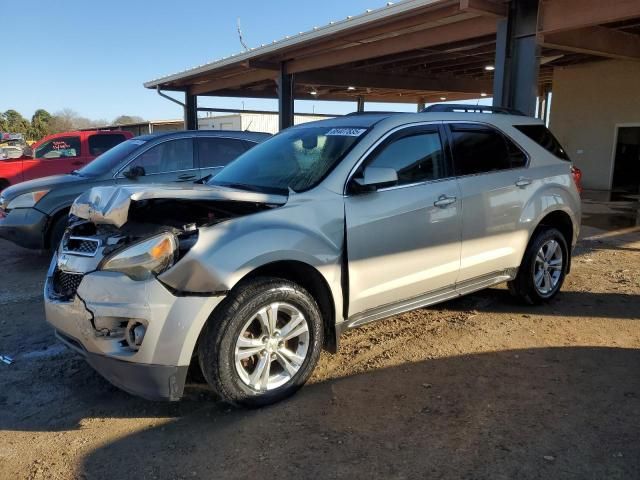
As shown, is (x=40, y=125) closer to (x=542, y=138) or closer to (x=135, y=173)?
(x=135, y=173)

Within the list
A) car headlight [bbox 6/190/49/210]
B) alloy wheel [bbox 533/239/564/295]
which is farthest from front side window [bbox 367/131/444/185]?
car headlight [bbox 6/190/49/210]

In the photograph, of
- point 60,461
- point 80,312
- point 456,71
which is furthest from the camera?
point 456,71

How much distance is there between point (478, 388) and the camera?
3617 millimetres

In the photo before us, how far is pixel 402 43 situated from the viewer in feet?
40.2

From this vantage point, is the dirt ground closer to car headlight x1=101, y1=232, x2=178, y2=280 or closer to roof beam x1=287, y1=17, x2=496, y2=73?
car headlight x1=101, y1=232, x2=178, y2=280

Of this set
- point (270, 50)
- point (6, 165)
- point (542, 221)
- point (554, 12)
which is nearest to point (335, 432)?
point (542, 221)

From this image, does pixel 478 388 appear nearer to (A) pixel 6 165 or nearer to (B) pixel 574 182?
(B) pixel 574 182

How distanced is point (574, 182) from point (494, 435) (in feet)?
11.1

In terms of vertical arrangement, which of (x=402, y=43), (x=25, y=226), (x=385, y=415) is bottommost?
(x=385, y=415)

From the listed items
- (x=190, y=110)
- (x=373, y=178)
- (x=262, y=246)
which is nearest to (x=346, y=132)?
(x=373, y=178)

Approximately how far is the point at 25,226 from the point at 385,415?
222 inches

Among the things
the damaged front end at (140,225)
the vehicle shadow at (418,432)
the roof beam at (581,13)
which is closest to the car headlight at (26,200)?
the damaged front end at (140,225)

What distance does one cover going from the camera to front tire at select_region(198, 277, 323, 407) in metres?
3.10

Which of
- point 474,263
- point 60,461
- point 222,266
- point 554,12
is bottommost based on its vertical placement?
point 60,461
